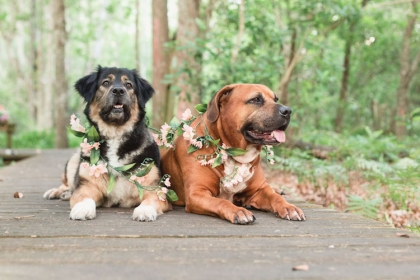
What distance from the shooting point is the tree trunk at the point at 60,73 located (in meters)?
14.0

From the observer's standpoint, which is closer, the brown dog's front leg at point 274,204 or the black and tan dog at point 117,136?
the brown dog's front leg at point 274,204

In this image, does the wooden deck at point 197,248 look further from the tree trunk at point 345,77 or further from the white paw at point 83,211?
the tree trunk at point 345,77

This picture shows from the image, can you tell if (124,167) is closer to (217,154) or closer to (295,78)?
(217,154)

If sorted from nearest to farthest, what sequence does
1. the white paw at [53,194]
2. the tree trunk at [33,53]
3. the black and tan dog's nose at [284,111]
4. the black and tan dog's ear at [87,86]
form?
the black and tan dog's nose at [284,111]
the black and tan dog's ear at [87,86]
the white paw at [53,194]
the tree trunk at [33,53]

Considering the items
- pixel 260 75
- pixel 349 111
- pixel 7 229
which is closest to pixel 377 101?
pixel 349 111

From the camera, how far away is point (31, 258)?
91.7 inches

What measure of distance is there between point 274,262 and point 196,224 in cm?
104

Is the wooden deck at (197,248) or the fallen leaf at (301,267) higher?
the fallen leaf at (301,267)

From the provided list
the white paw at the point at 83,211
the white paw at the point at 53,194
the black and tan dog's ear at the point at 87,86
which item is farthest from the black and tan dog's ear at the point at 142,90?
the white paw at the point at 53,194

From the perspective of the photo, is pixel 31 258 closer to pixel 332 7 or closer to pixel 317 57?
pixel 332 7

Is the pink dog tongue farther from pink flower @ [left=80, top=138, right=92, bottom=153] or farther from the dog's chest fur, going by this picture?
pink flower @ [left=80, top=138, right=92, bottom=153]

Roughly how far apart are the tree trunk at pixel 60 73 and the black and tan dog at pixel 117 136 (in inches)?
417

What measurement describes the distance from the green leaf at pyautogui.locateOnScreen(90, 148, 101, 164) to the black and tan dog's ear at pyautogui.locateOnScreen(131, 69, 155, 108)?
2.15 ft

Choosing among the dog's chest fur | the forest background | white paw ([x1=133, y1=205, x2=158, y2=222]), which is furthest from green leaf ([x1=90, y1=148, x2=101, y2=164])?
the forest background
